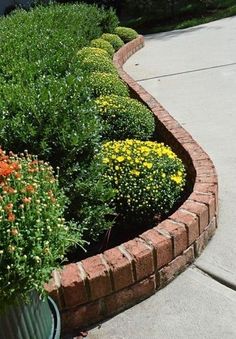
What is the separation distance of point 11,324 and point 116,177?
1.37m

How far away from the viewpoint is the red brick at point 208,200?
10.6 ft

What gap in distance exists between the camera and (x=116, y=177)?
11.1 ft

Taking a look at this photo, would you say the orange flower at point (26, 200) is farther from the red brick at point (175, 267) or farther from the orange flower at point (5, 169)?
the red brick at point (175, 267)

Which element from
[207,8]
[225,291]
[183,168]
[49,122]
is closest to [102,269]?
[225,291]

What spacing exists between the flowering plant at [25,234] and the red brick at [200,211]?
3.37 feet

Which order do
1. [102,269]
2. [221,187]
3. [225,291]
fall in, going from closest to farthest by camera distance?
[102,269]
[225,291]
[221,187]

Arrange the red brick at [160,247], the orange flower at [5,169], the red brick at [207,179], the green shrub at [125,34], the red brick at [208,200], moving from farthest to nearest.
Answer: the green shrub at [125,34]
the red brick at [207,179]
the red brick at [208,200]
the red brick at [160,247]
the orange flower at [5,169]

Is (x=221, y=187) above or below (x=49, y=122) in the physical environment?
below

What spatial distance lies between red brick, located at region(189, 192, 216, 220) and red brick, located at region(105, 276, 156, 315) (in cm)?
61

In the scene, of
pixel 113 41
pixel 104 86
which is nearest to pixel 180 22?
pixel 113 41

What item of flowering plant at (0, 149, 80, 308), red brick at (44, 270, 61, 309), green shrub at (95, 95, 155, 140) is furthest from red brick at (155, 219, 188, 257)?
green shrub at (95, 95, 155, 140)

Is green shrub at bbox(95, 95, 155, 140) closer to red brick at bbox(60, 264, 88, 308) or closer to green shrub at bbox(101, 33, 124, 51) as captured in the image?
red brick at bbox(60, 264, 88, 308)

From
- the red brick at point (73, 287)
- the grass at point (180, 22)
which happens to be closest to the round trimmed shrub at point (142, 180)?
the red brick at point (73, 287)

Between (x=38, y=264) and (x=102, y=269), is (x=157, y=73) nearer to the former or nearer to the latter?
(x=102, y=269)
